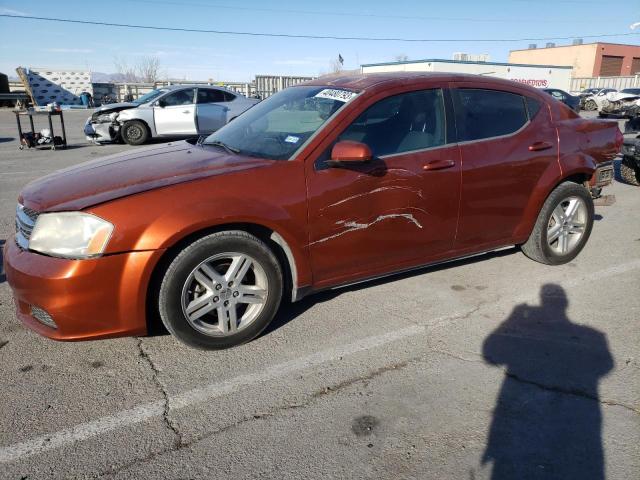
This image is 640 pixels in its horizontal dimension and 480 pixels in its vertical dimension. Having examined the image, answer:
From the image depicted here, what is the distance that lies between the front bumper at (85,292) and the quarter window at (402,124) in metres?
1.59

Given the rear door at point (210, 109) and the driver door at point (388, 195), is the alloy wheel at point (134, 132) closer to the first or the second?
the rear door at point (210, 109)

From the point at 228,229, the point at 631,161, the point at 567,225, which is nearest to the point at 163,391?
the point at 228,229

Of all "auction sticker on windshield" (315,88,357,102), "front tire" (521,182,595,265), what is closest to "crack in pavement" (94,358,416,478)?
"auction sticker on windshield" (315,88,357,102)

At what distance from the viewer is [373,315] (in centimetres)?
366

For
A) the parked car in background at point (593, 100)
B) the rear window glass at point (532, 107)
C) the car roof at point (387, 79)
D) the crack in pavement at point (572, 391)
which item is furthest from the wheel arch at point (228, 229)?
the parked car in background at point (593, 100)

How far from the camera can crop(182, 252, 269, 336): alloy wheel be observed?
301 cm

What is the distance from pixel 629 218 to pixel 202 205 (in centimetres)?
591

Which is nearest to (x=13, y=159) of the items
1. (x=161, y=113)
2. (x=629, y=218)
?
(x=161, y=113)

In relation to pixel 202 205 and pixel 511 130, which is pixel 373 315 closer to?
pixel 202 205

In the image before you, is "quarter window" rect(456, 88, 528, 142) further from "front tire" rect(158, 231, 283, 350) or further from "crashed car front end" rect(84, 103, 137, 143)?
"crashed car front end" rect(84, 103, 137, 143)

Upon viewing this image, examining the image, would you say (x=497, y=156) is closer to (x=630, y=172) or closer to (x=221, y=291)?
(x=221, y=291)

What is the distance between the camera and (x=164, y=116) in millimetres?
13594

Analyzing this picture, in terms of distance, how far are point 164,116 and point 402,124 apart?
11.3 m

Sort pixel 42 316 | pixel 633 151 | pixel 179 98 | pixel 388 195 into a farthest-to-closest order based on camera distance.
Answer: pixel 179 98, pixel 633 151, pixel 388 195, pixel 42 316
